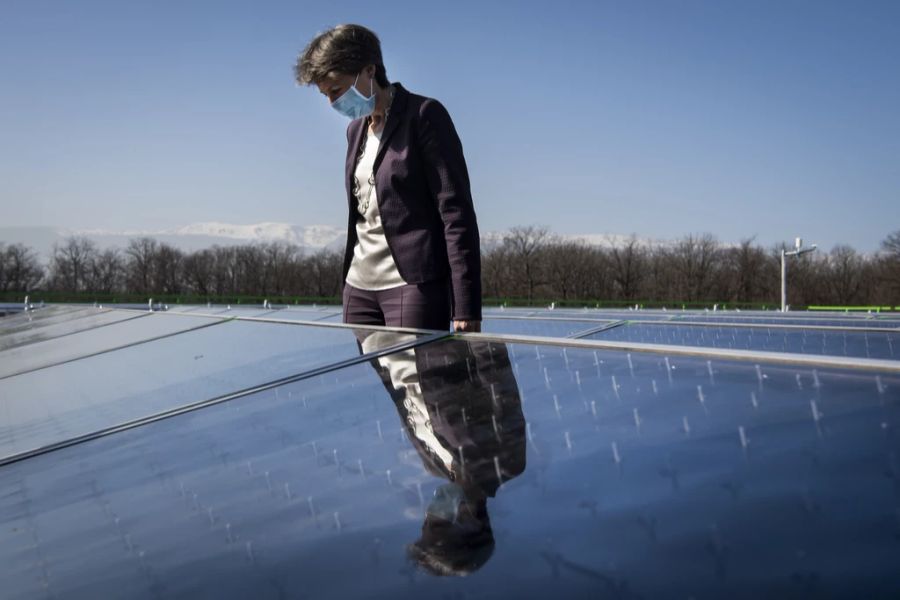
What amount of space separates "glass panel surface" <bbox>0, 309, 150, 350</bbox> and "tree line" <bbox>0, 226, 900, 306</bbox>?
4846cm

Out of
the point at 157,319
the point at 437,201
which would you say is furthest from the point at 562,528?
the point at 157,319

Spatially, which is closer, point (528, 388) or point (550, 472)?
point (550, 472)

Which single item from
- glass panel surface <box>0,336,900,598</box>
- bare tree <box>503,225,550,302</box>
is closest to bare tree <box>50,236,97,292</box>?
bare tree <box>503,225,550,302</box>

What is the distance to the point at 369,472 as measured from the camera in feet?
3.83

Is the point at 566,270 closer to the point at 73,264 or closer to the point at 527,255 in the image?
the point at 527,255

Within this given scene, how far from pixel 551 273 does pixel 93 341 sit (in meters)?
58.5

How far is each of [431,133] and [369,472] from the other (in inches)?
73.8

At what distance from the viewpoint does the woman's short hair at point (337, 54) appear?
2785mm

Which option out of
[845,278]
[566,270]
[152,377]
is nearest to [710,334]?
[152,377]

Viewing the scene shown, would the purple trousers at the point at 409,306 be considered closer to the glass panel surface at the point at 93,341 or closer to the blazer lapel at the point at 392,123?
the blazer lapel at the point at 392,123

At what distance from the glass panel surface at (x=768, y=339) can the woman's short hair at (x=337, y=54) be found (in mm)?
1543

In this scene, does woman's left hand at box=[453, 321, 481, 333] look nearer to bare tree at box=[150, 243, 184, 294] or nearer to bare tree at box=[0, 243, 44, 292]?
bare tree at box=[0, 243, 44, 292]

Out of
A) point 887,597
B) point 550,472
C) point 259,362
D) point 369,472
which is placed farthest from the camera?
point 259,362

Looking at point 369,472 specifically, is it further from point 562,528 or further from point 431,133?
point 431,133
